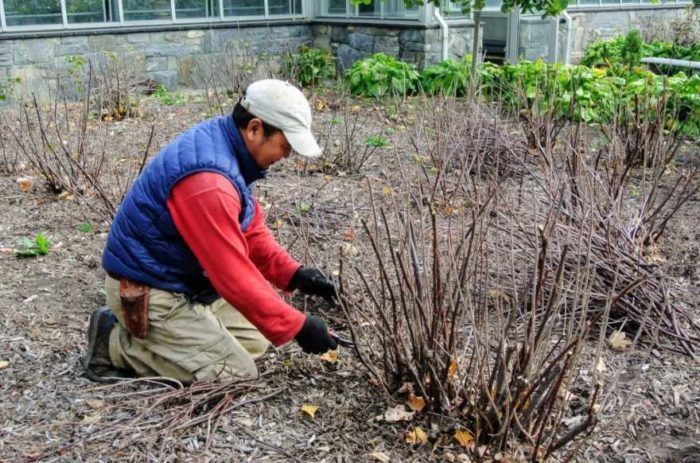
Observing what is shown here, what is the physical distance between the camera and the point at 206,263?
2.76 meters

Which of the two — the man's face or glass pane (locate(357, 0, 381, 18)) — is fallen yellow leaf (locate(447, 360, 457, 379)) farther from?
glass pane (locate(357, 0, 381, 18))

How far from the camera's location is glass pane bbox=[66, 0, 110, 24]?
10.7m

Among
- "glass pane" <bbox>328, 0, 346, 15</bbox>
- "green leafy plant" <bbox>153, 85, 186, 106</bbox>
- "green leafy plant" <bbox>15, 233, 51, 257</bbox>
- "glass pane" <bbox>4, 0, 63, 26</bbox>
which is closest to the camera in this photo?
"green leafy plant" <bbox>15, 233, 51, 257</bbox>

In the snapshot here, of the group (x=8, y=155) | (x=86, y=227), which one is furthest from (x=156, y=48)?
(x=86, y=227)

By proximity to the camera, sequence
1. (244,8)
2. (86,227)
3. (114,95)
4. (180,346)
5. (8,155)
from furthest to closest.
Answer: (244,8), (114,95), (8,155), (86,227), (180,346)

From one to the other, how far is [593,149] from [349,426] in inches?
181

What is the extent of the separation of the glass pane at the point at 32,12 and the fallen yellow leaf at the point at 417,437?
937cm

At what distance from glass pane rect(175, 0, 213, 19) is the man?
9.12 metres

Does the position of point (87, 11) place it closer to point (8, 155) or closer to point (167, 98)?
point (167, 98)

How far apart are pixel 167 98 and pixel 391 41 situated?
3.50 metres

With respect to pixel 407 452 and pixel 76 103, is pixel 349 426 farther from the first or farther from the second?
pixel 76 103

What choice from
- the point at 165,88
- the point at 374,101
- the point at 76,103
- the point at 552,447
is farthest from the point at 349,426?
the point at 165,88

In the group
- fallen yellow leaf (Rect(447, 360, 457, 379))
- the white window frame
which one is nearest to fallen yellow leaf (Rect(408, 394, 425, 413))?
fallen yellow leaf (Rect(447, 360, 457, 379))

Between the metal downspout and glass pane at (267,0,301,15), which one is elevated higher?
glass pane at (267,0,301,15)
